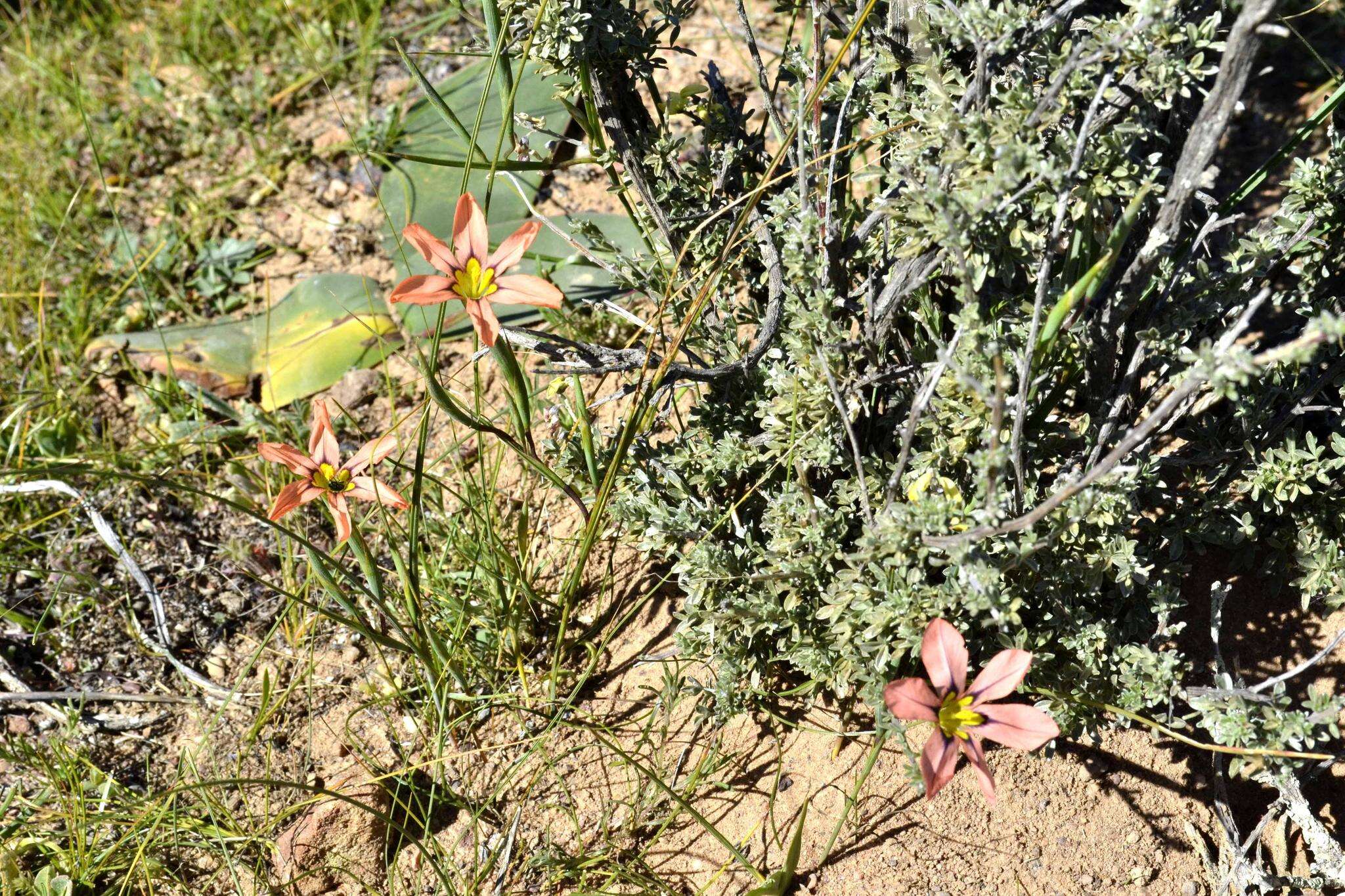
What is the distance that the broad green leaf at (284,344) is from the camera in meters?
2.38

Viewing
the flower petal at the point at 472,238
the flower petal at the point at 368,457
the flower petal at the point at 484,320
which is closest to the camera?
the flower petal at the point at 484,320

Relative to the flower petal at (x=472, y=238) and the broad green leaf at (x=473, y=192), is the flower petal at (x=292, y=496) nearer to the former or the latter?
the flower petal at (x=472, y=238)

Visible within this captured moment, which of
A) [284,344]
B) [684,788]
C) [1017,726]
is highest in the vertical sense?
[284,344]

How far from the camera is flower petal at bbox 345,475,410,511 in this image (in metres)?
1.59

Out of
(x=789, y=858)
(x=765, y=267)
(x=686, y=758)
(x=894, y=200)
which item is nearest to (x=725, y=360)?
(x=765, y=267)

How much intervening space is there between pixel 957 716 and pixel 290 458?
1.03 metres

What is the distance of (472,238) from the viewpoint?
154 cm

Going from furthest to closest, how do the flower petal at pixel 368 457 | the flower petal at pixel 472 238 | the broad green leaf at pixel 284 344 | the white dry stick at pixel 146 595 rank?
the broad green leaf at pixel 284 344 → the white dry stick at pixel 146 595 → the flower petal at pixel 368 457 → the flower petal at pixel 472 238

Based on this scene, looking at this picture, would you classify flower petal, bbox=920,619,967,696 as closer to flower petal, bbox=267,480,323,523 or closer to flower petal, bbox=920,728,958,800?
flower petal, bbox=920,728,958,800

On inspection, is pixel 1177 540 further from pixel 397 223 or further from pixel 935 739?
pixel 397 223

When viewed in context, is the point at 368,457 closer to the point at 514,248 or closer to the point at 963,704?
the point at 514,248

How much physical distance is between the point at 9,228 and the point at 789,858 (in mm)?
2518

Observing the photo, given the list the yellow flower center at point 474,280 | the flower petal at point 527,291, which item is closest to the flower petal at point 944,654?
the flower petal at point 527,291

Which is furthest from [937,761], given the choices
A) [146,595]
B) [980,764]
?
[146,595]
